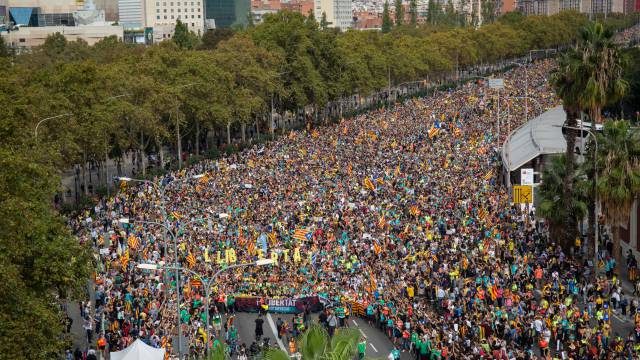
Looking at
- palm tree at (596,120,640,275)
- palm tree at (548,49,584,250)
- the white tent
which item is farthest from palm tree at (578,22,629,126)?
the white tent

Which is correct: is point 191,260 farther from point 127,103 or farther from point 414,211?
point 127,103

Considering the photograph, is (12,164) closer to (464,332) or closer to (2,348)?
(2,348)

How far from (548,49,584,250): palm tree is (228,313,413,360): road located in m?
10.0

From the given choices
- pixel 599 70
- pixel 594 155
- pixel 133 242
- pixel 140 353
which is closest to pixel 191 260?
pixel 133 242

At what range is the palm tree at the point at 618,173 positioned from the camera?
38.8 metres

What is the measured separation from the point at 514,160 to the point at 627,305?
22801mm

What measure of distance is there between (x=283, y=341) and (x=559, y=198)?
45.8ft

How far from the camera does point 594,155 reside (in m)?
40.2

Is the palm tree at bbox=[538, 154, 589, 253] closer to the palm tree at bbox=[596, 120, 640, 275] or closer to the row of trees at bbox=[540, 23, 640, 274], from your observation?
the row of trees at bbox=[540, 23, 640, 274]

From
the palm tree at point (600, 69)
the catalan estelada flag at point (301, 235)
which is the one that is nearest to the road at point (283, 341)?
the catalan estelada flag at point (301, 235)

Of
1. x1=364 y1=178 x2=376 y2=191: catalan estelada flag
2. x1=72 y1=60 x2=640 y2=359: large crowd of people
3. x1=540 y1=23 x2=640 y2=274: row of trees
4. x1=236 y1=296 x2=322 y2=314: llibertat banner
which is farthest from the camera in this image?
x1=364 y1=178 x2=376 y2=191: catalan estelada flag

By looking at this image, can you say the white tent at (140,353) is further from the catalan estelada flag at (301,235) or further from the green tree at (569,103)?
the green tree at (569,103)

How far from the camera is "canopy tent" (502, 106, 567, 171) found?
185ft

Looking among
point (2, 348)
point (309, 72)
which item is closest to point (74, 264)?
point (2, 348)
